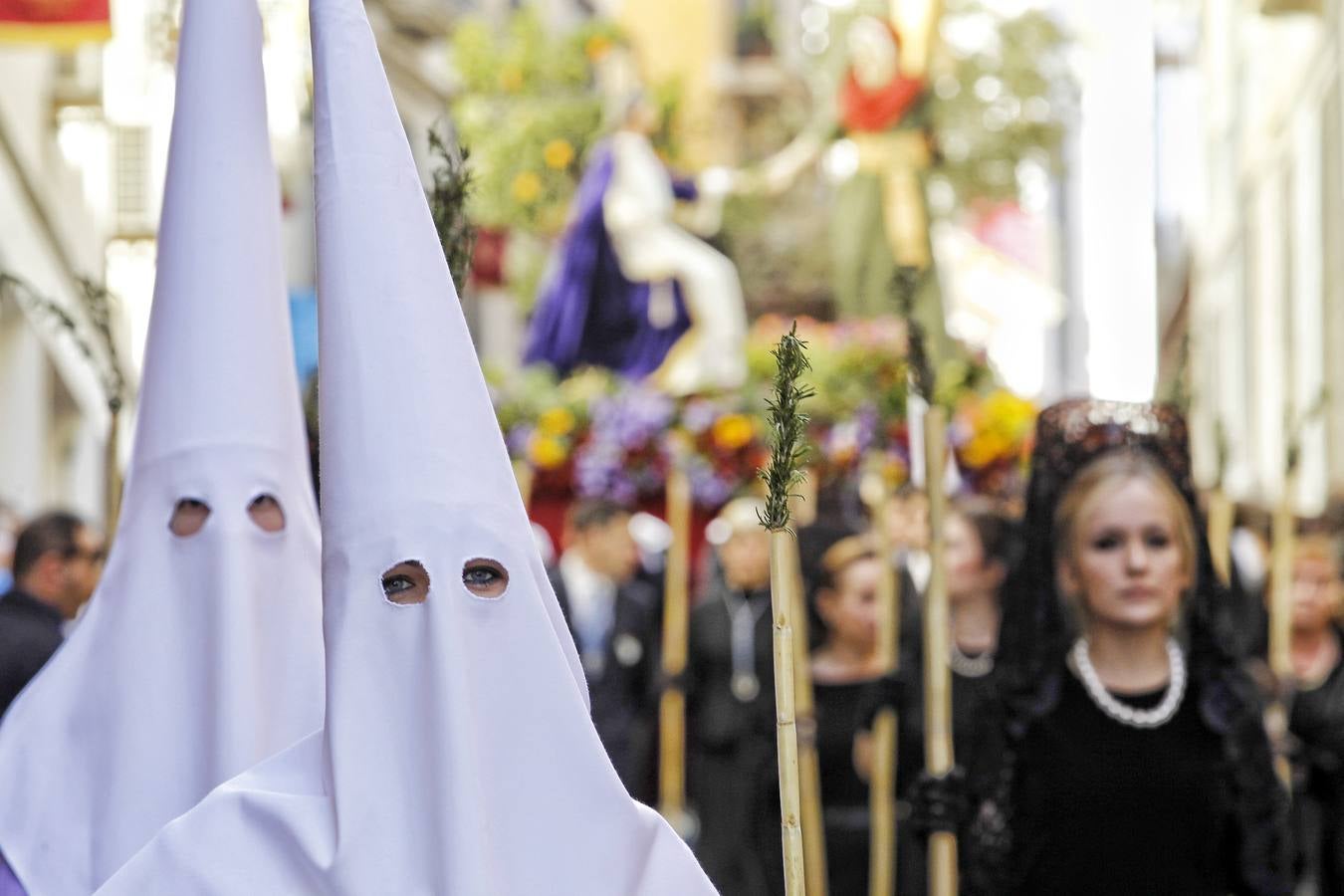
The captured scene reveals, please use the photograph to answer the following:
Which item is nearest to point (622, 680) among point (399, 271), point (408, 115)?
point (399, 271)

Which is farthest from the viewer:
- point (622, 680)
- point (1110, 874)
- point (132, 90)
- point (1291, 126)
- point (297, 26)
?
point (1291, 126)

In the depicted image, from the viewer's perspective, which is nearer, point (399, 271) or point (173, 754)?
point (399, 271)

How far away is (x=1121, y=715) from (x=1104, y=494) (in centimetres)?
45

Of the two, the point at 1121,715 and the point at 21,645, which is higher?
the point at 21,645

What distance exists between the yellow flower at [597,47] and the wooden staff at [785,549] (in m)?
15.1

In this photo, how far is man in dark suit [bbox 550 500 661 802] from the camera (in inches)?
431

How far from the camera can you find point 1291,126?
816 inches

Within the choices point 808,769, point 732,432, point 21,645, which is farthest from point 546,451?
point 21,645

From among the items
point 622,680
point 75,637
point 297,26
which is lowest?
point 622,680

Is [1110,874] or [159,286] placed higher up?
[159,286]

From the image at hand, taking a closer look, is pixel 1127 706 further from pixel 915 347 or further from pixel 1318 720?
pixel 1318 720

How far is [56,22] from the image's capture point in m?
10.2

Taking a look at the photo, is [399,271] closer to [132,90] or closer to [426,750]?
[426,750]

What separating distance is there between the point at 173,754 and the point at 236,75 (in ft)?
4.06
